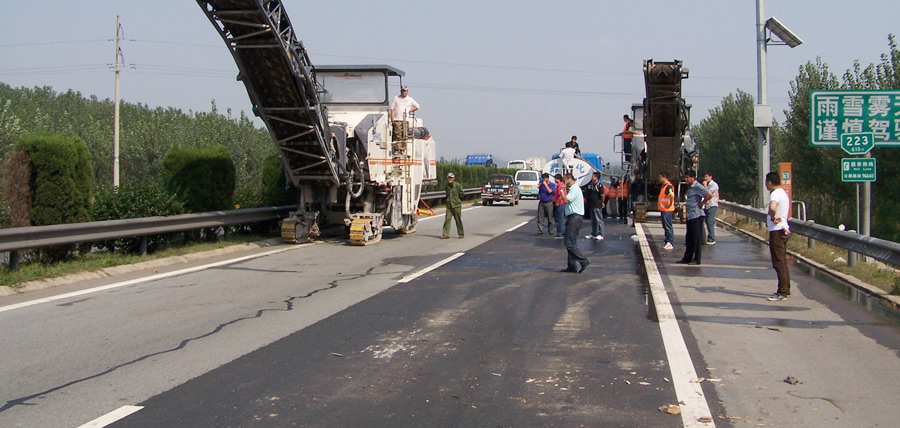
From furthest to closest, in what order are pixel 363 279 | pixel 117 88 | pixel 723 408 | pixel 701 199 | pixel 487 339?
pixel 117 88 < pixel 701 199 < pixel 363 279 < pixel 487 339 < pixel 723 408

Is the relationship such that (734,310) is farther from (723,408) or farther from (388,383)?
(388,383)

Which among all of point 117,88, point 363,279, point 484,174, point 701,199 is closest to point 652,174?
point 701,199

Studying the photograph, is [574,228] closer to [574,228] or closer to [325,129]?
[574,228]

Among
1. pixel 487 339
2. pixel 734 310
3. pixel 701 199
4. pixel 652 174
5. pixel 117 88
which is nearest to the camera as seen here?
pixel 487 339

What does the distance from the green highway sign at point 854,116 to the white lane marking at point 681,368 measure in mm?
5424

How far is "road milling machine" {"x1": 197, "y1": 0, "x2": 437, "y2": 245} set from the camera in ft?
48.8

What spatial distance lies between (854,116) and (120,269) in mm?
12963

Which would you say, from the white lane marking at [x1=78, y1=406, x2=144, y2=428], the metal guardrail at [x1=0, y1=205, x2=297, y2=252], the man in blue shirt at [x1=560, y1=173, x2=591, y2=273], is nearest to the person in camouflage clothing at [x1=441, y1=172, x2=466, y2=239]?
the metal guardrail at [x1=0, y1=205, x2=297, y2=252]

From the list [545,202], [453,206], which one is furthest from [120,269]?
[545,202]

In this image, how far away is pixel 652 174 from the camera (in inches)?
917

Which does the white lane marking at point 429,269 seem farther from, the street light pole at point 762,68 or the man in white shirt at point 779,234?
the street light pole at point 762,68

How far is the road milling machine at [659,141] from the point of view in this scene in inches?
822

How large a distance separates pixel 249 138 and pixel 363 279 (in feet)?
153

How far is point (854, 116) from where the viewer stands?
47.3ft
